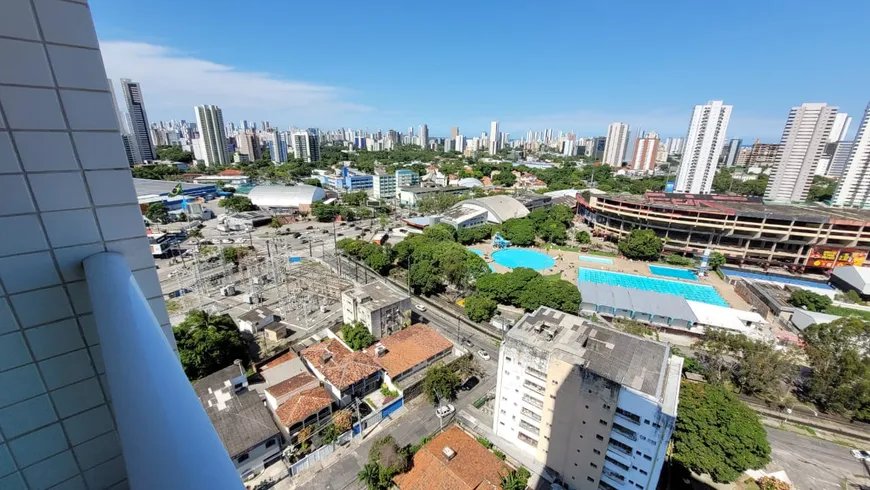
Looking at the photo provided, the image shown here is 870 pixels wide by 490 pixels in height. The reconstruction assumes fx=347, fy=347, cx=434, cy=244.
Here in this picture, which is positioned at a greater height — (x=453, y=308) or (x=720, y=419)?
(x=720, y=419)

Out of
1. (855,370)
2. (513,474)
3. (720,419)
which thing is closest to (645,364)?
(720,419)

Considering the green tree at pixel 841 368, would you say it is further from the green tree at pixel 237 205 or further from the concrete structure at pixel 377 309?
the green tree at pixel 237 205

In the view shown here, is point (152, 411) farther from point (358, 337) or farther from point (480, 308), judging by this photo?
point (480, 308)

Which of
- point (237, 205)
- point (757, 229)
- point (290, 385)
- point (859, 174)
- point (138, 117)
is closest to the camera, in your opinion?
point (290, 385)

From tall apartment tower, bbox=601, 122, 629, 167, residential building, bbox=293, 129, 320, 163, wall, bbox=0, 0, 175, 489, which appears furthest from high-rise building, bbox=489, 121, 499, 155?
wall, bbox=0, 0, 175, 489

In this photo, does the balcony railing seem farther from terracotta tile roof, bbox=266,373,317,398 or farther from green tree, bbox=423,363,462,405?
green tree, bbox=423,363,462,405

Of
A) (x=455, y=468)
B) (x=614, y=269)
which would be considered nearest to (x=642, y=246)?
(x=614, y=269)

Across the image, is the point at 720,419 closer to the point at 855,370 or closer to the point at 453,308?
the point at 855,370
